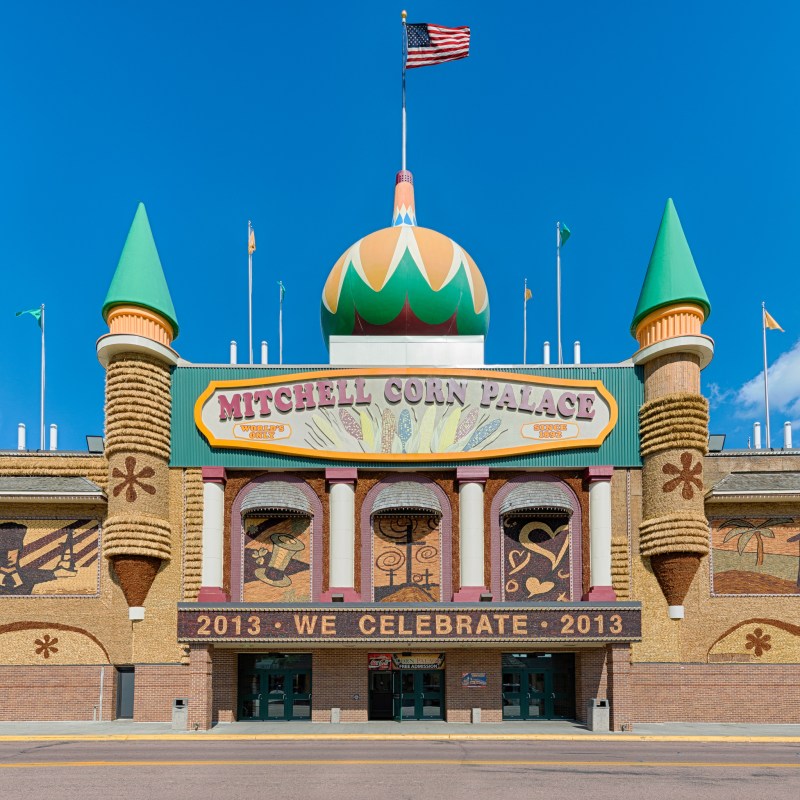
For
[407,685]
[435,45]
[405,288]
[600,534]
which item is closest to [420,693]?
[407,685]

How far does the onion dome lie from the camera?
115 feet

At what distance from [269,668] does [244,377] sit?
1117 cm

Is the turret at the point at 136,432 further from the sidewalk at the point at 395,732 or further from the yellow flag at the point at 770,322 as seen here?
the yellow flag at the point at 770,322

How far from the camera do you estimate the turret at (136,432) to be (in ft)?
102

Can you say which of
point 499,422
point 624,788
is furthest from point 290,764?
point 499,422

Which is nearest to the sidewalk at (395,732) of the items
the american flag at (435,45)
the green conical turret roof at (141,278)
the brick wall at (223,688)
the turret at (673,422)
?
the brick wall at (223,688)

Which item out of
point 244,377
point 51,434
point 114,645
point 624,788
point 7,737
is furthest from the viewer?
point 51,434

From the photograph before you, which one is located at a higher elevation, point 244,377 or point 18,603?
point 244,377

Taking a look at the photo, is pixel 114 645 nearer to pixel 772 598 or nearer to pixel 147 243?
pixel 147 243

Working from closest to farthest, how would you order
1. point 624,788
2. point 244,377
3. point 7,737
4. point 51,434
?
1. point 624,788
2. point 7,737
3. point 244,377
4. point 51,434

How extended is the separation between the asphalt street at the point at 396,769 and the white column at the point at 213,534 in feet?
20.8

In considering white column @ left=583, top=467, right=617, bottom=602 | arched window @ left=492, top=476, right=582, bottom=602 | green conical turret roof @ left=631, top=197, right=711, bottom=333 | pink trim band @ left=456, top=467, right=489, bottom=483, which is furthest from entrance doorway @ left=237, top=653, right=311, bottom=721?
green conical turret roof @ left=631, top=197, right=711, bottom=333

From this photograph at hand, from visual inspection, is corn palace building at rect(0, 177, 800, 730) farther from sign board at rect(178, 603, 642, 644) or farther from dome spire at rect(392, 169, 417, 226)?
dome spire at rect(392, 169, 417, 226)

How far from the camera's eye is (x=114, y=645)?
31547mm
